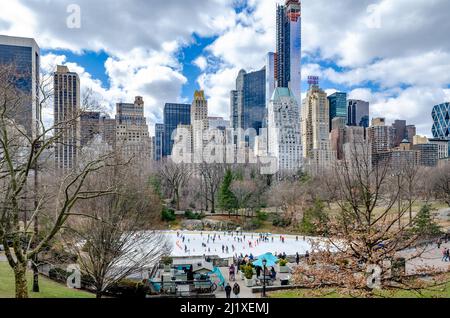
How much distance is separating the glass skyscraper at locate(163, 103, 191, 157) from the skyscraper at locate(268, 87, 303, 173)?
111 ft

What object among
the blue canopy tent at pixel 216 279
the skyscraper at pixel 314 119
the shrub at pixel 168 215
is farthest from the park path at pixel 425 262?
the skyscraper at pixel 314 119

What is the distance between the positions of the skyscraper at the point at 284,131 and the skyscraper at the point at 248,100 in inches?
2214

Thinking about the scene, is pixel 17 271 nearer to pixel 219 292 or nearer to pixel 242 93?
pixel 219 292

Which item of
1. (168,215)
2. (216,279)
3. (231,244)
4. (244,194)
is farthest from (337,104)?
(216,279)

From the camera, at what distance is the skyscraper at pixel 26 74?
8.19m

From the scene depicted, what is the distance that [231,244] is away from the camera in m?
31.3

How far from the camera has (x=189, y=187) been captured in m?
54.3

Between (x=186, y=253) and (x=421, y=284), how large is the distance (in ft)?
69.9

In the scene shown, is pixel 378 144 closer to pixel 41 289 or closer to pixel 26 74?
pixel 26 74

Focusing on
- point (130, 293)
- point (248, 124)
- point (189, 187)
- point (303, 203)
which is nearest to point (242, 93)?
point (248, 124)

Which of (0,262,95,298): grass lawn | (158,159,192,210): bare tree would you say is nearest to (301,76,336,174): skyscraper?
(158,159,192,210): bare tree

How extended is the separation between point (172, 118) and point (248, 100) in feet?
327

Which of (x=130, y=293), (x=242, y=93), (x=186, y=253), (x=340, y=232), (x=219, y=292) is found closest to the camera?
(x=340, y=232)

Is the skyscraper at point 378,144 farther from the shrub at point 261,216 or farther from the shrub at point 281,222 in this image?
the shrub at point 261,216
